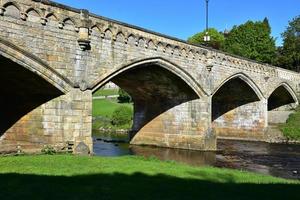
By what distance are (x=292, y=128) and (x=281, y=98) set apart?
41.0ft

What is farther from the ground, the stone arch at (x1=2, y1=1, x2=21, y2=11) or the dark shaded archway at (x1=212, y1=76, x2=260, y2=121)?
the stone arch at (x1=2, y1=1, x2=21, y2=11)

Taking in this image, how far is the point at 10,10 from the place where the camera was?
17.4 metres

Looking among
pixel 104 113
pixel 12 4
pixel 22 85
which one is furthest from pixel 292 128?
pixel 12 4

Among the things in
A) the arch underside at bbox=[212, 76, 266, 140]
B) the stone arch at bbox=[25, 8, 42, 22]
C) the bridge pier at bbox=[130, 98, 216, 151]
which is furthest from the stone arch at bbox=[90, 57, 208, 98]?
the arch underside at bbox=[212, 76, 266, 140]

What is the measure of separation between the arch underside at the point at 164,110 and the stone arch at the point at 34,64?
10.6 metres

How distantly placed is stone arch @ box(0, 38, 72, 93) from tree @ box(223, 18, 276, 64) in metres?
53.9

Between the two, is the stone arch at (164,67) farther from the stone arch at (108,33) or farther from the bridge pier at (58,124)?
the stone arch at (108,33)

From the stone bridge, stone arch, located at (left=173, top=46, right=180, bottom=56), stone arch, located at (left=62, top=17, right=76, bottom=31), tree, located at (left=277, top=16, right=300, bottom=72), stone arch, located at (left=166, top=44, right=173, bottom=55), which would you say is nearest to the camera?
the stone bridge

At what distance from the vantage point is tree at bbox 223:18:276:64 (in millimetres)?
71688

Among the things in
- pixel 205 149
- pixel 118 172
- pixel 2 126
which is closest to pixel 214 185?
pixel 118 172

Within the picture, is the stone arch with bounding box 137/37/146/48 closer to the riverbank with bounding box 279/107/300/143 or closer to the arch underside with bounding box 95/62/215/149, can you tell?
the arch underside with bounding box 95/62/215/149

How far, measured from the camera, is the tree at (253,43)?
71688 millimetres

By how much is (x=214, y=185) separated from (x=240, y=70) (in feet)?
88.2

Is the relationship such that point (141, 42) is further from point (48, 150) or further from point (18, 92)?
point (48, 150)
